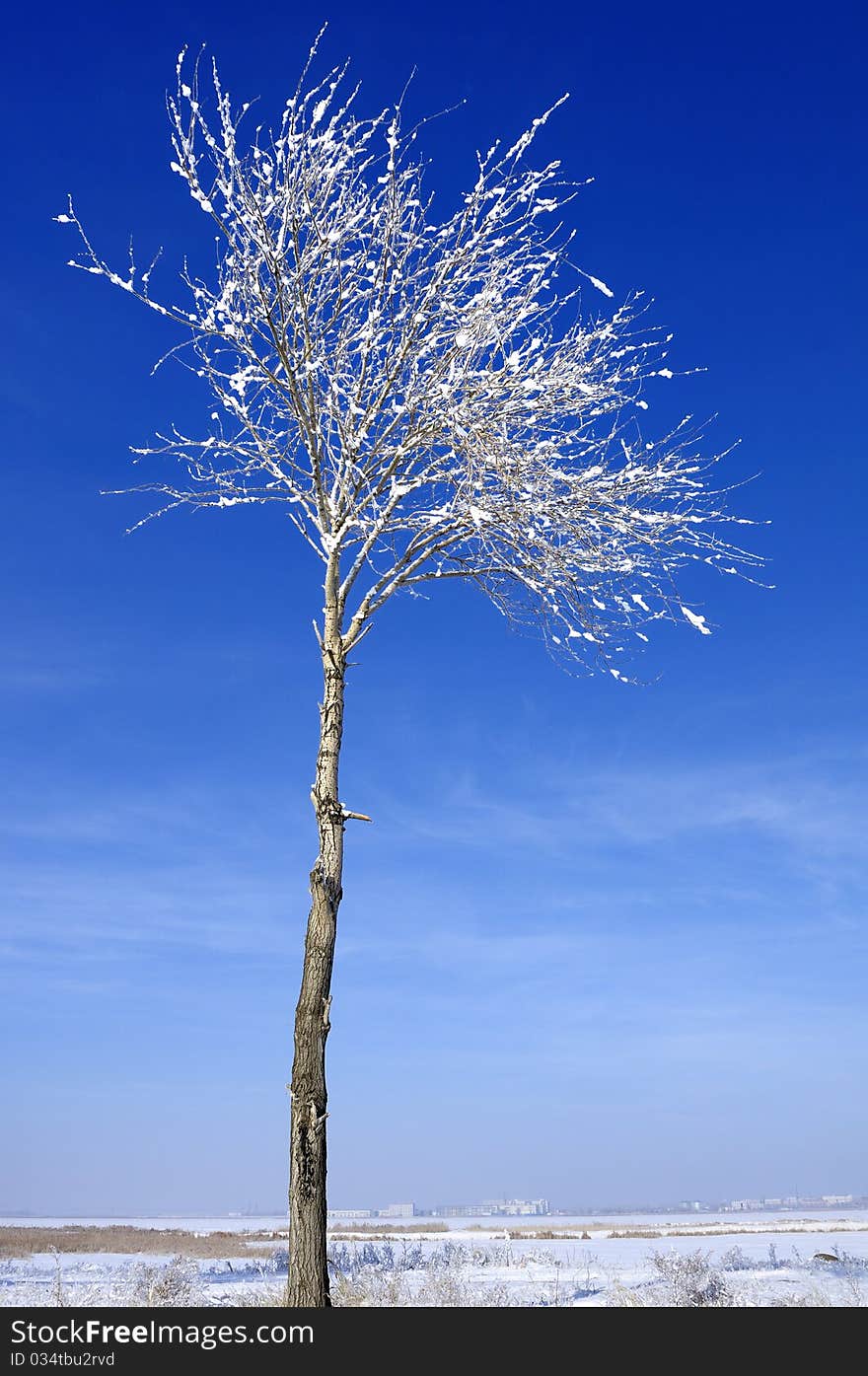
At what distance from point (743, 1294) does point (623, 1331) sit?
3615mm

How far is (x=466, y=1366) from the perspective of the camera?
5.96 m

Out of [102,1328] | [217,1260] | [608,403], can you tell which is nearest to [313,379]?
[608,403]

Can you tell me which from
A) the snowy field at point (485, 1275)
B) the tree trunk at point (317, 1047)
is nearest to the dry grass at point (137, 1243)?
the snowy field at point (485, 1275)

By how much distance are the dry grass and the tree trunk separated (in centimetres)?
A: 656

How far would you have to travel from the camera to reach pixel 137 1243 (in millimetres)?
15398

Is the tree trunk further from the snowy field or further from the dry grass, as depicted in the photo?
the dry grass

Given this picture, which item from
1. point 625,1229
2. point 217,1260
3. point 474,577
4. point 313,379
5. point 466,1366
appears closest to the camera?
point 466,1366

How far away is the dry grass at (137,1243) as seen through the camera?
44.5ft

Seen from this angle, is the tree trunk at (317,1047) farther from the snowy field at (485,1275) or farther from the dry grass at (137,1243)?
the dry grass at (137,1243)

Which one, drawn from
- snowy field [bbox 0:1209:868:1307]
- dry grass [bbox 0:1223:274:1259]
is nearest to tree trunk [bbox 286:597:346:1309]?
snowy field [bbox 0:1209:868:1307]

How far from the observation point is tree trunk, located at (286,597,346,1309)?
6766 mm

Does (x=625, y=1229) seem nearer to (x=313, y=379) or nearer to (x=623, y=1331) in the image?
(x=623, y=1331)

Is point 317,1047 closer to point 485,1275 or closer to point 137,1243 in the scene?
point 485,1275

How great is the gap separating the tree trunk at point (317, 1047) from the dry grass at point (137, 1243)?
6558 mm
